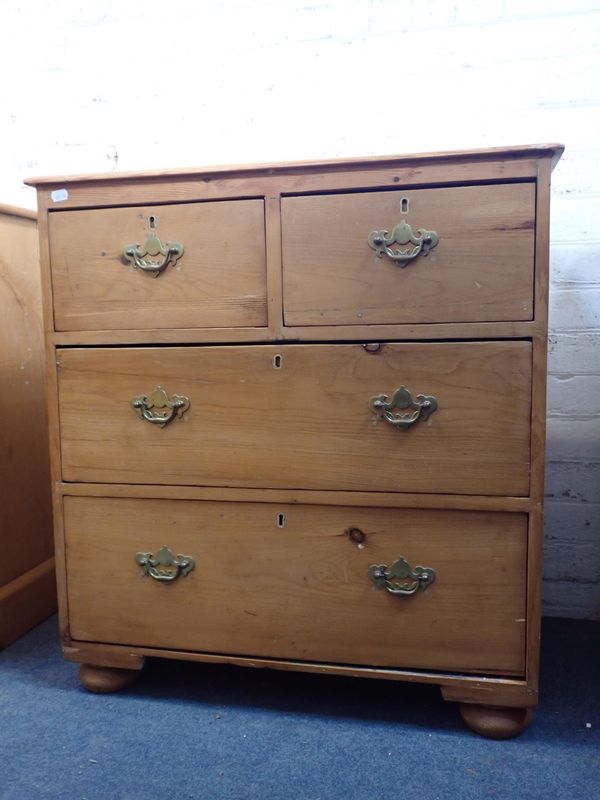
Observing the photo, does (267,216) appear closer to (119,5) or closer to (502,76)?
(502,76)

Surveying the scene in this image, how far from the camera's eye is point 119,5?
5.17 feet

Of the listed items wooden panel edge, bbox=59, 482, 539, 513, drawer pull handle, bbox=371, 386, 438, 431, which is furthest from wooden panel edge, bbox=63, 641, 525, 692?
drawer pull handle, bbox=371, 386, 438, 431

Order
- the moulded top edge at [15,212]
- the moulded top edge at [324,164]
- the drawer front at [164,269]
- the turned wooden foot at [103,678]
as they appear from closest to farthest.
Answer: the moulded top edge at [324,164] < the drawer front at [164,269] < the turned wooden foot at [103,678] < the moulded top edge at [15,212]

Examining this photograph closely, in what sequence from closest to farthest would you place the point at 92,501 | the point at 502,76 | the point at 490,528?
the point at 490,528 < the point at 92,501 < the point at 502,76

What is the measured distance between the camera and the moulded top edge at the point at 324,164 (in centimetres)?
92

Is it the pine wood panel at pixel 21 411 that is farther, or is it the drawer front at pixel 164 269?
the pine wood panel at pixel 21 411

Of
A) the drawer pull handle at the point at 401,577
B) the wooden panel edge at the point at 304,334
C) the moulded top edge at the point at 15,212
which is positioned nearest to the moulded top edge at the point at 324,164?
the wooden panel edge at the point at 304,334

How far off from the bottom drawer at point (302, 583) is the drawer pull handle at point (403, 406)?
0.50 ft

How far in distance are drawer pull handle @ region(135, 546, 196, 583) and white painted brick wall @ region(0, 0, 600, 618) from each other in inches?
34.7

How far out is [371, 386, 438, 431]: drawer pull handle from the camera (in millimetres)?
987

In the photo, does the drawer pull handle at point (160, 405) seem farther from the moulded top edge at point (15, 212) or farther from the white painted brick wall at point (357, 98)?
the white painted brick wall at point (357, 98)

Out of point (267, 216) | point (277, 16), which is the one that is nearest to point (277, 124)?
point (277, 16)

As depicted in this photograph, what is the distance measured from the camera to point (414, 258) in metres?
0.97

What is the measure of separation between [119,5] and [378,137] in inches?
29.5
